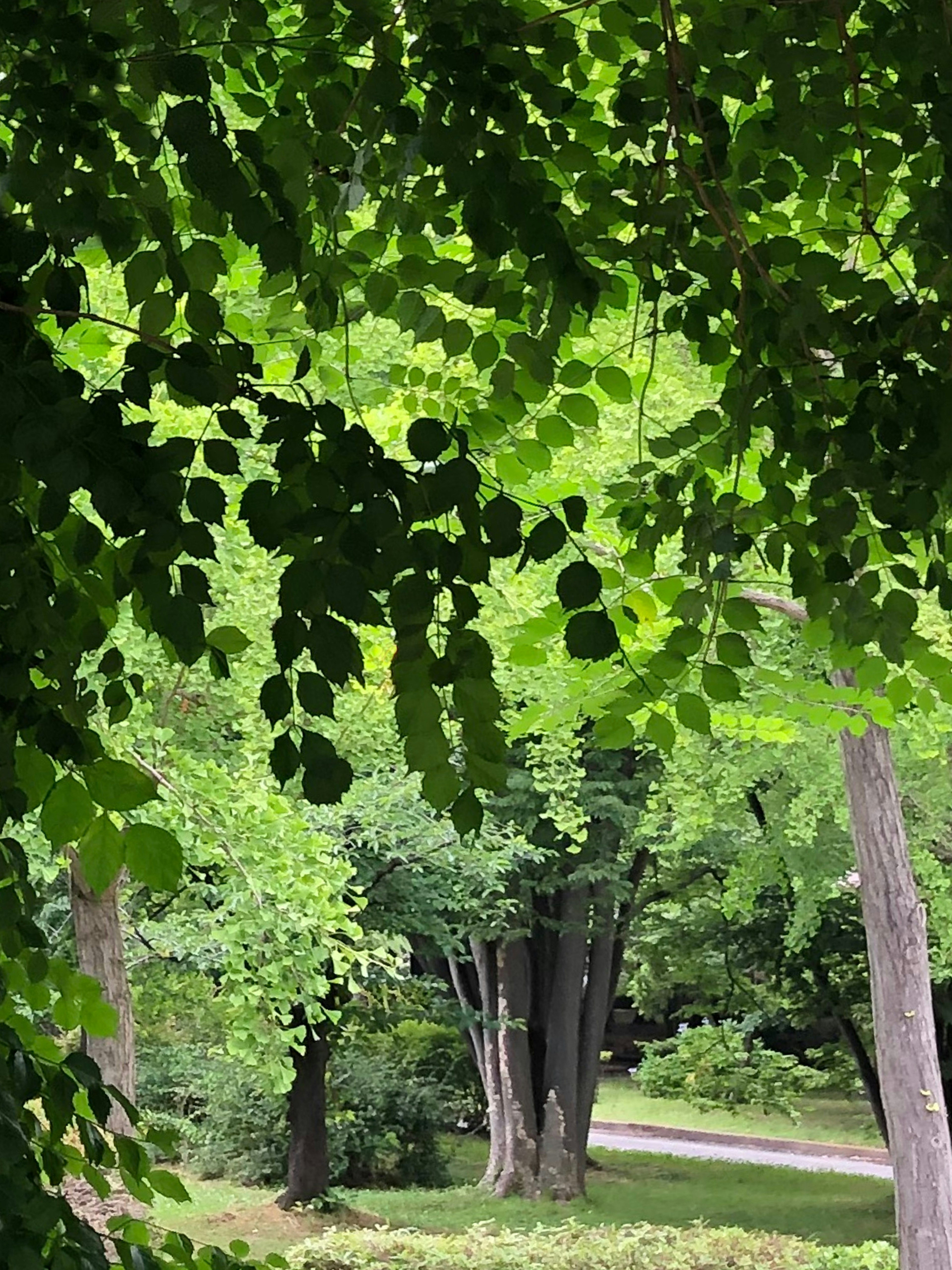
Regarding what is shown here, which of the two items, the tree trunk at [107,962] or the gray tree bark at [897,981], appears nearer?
the tree trunk at [107,962]

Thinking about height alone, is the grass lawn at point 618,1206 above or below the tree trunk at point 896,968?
below

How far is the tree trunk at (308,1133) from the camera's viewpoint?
8.66m

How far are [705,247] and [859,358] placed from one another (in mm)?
169

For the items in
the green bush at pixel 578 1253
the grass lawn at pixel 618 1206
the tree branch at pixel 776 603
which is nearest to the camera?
the tree branch at pixel 776 603

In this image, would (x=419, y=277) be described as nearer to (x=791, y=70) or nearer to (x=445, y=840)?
(x=791, y=70)

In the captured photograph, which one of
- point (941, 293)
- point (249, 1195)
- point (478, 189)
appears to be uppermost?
point (941, 293)

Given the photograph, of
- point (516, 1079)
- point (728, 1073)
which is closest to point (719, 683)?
point (516, 1079)

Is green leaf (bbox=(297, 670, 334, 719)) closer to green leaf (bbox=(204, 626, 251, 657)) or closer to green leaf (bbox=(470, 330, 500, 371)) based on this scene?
green leaf (bbox=(204, 626, 251, 657))

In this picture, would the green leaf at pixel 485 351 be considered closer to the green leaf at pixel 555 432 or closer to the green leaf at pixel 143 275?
the green leaf at pixel 555 432

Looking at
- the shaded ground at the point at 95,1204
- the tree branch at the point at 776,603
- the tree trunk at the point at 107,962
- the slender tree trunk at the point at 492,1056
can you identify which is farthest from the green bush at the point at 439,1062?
the tree branch at the point at 776,603

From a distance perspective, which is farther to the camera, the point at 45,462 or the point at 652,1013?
the point at 652,1013

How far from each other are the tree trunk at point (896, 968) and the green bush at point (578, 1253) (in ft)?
5.03

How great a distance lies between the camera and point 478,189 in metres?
0.89

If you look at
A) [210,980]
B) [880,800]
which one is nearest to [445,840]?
[210,980]
